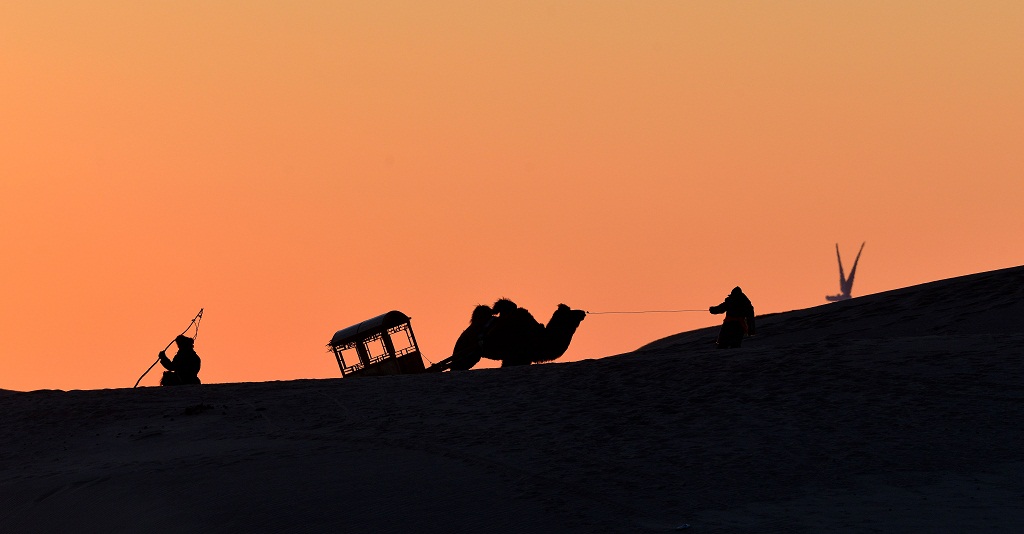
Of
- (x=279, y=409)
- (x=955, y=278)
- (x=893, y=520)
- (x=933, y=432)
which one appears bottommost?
(x=893, y=520)

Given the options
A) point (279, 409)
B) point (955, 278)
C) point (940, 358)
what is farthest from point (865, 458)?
point (955, 278)

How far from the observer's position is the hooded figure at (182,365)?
26125mm

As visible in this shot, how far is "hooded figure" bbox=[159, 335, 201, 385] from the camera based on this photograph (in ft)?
85.7

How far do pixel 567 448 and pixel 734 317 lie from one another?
30.1 ft

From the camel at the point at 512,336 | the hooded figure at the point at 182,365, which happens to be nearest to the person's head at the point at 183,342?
the hooded figure at the point at 182,365

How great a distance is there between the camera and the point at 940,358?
19297mm

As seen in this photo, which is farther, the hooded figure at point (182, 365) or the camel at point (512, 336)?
the camel at point (512, 336)

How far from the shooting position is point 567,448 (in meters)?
15.6

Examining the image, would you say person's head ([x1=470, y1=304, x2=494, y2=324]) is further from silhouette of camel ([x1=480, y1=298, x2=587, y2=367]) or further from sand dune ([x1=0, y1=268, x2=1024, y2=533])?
sand dune ([x1=0, y1=268, x2=1024, y2=533])

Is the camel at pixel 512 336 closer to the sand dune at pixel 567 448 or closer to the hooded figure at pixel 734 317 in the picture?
the hooded figure at pixel 734 317

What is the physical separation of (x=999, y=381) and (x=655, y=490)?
633 centimetres

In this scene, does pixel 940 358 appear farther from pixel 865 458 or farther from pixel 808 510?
pixel 808 510

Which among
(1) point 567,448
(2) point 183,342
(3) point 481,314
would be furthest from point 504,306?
(1) point 567,448

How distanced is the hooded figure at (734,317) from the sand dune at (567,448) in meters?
2.67
